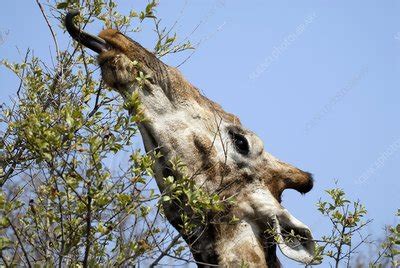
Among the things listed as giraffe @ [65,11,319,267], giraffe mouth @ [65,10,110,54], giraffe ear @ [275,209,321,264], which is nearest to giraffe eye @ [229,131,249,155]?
giraffe @ [65,11,319,267]

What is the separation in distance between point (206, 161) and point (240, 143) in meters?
0.52

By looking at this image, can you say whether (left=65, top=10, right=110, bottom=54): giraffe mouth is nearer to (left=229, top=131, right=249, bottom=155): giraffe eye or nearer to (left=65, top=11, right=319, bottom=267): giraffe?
(left=65, top=11, right=319, bottom=267): giraffe

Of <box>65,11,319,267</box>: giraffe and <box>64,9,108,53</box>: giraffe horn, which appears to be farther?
<box>64,9,108,53</box>: giraffe horn

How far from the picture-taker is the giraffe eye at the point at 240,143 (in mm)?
6164

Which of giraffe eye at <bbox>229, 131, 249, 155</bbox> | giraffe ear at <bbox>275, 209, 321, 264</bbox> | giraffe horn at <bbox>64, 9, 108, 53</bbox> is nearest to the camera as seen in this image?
giraffe ear at <bbox>275, 209, 321, 264</bbox>

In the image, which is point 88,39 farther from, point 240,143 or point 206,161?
point 240,143

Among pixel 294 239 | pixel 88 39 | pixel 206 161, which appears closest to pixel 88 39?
pixel 88 39

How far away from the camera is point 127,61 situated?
5.70 meters

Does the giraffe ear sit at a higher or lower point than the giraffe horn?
lower

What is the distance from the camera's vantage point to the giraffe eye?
616 centimetres

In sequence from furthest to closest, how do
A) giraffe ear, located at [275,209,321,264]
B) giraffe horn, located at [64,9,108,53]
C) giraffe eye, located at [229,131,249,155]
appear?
giraffe eye, located at [229,131,249,155], giraffe horn, located at [64,9,108,53], giraffe ear, located at [275,209,321,264]

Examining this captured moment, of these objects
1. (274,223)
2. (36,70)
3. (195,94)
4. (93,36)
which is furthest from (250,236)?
(36,70)

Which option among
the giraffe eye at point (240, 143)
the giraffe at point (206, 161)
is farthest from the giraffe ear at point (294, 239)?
the giraffe eye at point (240, 143)

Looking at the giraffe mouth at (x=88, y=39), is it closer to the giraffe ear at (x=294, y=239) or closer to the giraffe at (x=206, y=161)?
the giraffe at (x=206, y=161)
